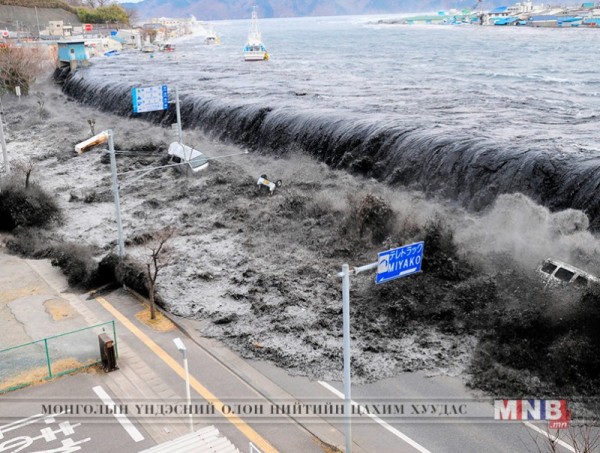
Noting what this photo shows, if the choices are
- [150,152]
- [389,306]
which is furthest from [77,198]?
[389,306]

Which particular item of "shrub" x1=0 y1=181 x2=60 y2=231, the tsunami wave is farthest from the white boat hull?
Result: "shrub" x1=0 y1=181 x2=60 y2=231

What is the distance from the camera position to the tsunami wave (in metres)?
29.0

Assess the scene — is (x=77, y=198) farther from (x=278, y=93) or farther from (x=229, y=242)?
(x=278, y=93)

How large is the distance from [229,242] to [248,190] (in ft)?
25.5

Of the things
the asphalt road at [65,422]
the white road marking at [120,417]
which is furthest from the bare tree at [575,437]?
the white road marking at [120,417]

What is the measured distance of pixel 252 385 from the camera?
1817cm

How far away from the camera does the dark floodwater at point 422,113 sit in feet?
102

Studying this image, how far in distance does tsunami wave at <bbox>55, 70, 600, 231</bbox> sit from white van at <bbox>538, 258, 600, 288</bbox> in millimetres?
5183

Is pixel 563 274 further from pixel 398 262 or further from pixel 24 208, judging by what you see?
pixel 24 208

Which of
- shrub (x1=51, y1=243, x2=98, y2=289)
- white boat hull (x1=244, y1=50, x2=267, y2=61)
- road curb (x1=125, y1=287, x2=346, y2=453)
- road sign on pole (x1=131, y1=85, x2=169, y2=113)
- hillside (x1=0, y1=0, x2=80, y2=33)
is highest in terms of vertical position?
hillside (x1=0, y1=0, x2=80, y2=33)

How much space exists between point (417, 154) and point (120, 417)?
79.7 feet

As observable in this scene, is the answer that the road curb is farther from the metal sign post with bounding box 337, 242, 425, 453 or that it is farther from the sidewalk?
the metal sign post with bounding box 337, 242, 425, 453

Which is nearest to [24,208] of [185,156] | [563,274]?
[185,156]

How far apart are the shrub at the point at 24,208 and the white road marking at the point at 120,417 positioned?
1816 cm
